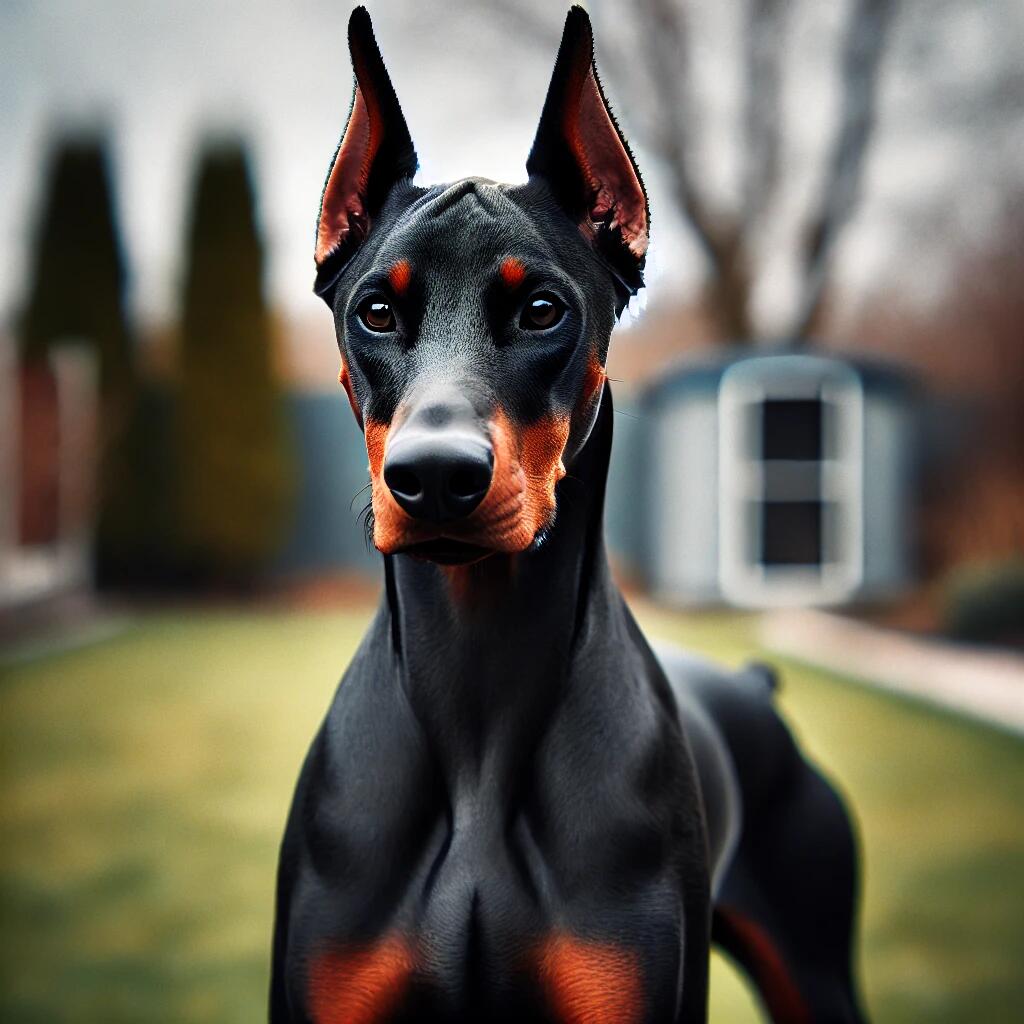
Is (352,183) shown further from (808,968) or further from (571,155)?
(808,968)

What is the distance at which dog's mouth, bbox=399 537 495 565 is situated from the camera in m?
1.04

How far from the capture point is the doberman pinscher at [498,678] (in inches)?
44.8

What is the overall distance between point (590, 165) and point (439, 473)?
1.54 feet

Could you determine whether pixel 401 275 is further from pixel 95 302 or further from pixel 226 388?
pixel 95 302

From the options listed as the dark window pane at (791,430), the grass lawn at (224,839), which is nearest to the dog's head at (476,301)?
the grass lawn at (224,839)

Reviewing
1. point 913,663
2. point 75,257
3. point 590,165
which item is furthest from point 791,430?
point 590,165

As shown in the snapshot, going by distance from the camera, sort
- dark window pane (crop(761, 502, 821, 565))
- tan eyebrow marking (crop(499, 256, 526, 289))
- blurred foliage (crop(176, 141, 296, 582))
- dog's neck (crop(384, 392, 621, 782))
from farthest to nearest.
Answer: blurred foliage (crop(176, 141, 296, 582)) → dark window pane (crop(761, 502, 821, 565)) → dog's neck (crop(384, 392, 621, 782)) → tan eyebrow marking (crop(499, 256, 526, 289))

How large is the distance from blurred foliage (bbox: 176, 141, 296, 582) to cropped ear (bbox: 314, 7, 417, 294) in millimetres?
10325

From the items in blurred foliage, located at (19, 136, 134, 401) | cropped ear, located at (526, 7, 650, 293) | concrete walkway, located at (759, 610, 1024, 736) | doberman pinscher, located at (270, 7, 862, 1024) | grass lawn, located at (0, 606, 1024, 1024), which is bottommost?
concrete walkway, located at (759, 610, 1024, 736)

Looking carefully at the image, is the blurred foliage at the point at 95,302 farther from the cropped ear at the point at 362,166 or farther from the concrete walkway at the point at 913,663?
the cropped ear at the point at 362,166

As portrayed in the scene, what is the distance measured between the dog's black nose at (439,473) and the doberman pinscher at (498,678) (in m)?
0.03

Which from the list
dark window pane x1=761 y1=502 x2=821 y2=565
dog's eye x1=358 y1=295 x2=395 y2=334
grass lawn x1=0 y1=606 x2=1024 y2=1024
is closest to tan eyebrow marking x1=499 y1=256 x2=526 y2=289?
dog's eye x1=358 y1=295 x2=395 y2=334

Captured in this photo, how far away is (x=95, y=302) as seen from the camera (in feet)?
35.6

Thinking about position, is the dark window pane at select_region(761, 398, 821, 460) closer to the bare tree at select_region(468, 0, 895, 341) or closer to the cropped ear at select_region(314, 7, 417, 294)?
the bare tree at select_region(468, 0, 895, 341)
